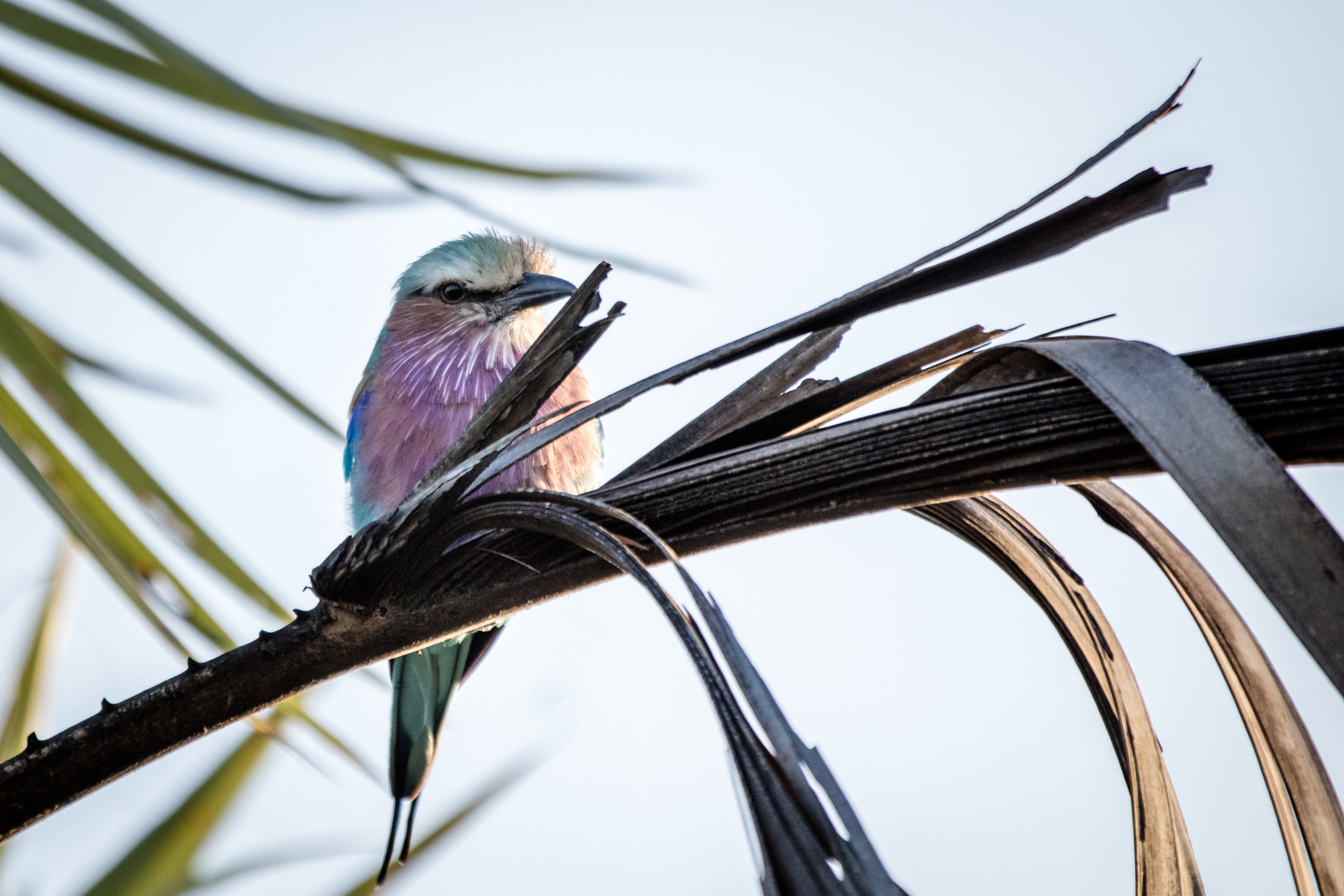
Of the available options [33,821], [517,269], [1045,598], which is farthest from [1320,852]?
[517,269]

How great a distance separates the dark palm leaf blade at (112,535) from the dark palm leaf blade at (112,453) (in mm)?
33

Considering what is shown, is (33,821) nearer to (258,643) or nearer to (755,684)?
(258,643)

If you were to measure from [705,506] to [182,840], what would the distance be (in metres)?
1.20

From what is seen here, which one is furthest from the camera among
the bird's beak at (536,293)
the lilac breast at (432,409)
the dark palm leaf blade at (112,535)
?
the bird's beak at (536,293)

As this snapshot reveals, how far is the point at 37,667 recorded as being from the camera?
5.64 ft

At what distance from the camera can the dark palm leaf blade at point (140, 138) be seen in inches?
52.1

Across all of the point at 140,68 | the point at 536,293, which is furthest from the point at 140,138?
the point at 536,293

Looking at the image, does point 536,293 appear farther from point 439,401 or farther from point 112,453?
point 112,453

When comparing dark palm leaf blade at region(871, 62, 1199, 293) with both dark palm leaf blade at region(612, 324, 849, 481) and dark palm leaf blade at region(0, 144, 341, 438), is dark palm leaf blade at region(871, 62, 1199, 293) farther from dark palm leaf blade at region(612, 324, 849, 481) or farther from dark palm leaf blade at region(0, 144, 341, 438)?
dark palm leaf blade at region(0, 144, 341, 438)

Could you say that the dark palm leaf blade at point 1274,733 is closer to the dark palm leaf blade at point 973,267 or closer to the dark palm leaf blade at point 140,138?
the dark palm leaf blade at point 973,267

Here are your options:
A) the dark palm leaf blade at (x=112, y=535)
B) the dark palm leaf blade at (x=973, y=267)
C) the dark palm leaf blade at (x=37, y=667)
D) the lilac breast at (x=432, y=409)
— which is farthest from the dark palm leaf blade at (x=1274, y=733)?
the dark palm leaf blade at (x=37, y=667)

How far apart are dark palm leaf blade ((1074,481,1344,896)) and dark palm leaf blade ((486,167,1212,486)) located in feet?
0.70

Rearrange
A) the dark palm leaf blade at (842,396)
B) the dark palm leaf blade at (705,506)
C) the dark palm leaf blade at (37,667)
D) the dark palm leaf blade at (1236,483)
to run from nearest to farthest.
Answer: the dark palm leaf blade at (1236,483)
the dark palm leaf blade at (705,506)
the dark palm leaf blade at (842,396)
the dark palm leaf blade at (37,667)

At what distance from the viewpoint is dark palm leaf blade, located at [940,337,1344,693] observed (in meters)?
0.47
